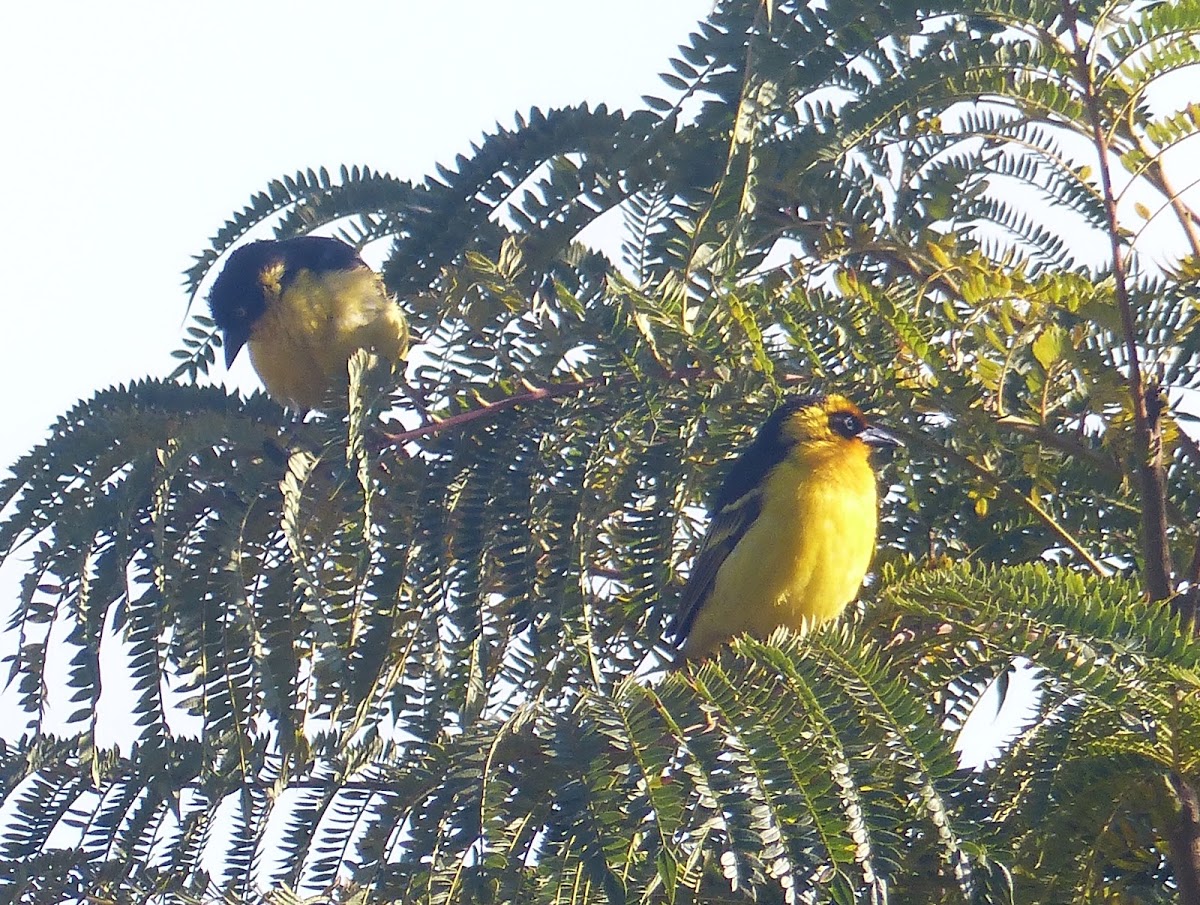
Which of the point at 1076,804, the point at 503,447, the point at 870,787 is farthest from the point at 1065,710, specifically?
the point at 503,447

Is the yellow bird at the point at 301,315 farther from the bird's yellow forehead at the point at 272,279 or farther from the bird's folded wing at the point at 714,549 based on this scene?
the bird's folded wing at the point at 714,549

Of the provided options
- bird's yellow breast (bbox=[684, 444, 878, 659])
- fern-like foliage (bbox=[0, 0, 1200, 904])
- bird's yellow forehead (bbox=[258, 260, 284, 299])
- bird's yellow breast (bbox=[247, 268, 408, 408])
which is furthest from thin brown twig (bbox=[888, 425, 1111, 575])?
bird's yellow forehead (bbox=[258, 260, 284, 299])

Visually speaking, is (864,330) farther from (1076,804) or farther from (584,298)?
(1076,804)

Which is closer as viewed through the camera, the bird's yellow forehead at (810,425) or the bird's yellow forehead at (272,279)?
the bird's yellow forehead at (810,425)

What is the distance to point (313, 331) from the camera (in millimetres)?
5863

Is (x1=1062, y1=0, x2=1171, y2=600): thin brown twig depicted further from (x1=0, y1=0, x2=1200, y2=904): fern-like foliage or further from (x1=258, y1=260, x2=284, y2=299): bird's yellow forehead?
(x1=258, y1=260, x2=284, y2=299): bird's yellow forehead

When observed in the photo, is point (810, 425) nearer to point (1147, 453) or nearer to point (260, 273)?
point (1147, 453)

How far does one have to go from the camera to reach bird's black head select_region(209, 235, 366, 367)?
19.6 ft

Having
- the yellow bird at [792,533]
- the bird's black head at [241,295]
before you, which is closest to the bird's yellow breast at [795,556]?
the yellow bird at [792,533]

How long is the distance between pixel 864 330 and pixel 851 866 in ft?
4.60

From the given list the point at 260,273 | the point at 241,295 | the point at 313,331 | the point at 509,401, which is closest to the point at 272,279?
the point at 260,273

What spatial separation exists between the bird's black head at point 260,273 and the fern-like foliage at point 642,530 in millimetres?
2319

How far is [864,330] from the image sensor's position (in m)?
3.26

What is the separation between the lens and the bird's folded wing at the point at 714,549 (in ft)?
13.2
